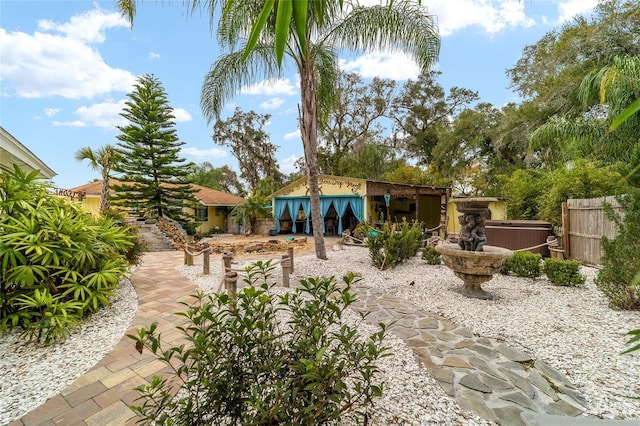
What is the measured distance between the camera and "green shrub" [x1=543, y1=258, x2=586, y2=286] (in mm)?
5148

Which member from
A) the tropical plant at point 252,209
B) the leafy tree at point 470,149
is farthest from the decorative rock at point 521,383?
the leafy tree at point 470,149

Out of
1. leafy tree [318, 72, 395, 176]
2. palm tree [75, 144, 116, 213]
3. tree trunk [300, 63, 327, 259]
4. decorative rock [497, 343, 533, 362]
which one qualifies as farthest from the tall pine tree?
decorative rock [497, 343, 533, 362]

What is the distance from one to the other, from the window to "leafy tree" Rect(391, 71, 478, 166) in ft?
51.5

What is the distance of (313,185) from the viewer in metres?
7.28

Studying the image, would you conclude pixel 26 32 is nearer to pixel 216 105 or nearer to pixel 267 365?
pixel 216 105

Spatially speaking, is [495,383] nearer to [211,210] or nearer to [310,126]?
[310,126]

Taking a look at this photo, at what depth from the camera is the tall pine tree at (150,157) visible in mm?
13508

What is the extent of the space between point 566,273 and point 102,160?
16.3 metres

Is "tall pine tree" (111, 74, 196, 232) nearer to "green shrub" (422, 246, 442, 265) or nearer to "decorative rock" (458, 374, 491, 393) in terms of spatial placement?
"green shrub" (422, 246, 442, 265)

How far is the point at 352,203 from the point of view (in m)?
14.0

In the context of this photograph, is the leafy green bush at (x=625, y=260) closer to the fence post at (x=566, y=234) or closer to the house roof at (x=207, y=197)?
the fence post at (x=566, y=234)

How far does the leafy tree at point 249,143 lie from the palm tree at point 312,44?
18149 mm

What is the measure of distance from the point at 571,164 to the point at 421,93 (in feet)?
49.8

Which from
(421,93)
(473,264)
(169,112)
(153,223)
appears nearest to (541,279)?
(473,264)
